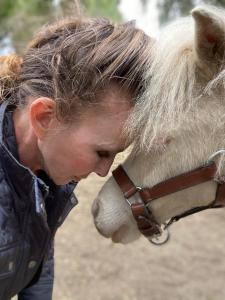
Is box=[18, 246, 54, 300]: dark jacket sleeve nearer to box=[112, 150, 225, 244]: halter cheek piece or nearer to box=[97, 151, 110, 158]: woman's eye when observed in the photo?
box=[112, 150, 225, 244]: halter cheek piece

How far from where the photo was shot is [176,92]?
1.34 meters

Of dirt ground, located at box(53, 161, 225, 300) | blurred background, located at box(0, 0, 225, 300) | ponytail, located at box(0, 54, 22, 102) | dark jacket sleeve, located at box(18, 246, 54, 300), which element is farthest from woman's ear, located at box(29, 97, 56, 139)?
dirt ground, located at box(53, 161, 225, 300)

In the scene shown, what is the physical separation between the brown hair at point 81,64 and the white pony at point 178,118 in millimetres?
50

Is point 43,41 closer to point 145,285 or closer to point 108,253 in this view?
point 145,285

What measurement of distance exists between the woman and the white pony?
0.05 meters

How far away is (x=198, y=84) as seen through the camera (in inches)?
53.8

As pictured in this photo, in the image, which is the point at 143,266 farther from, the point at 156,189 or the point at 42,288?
the point at 156,189

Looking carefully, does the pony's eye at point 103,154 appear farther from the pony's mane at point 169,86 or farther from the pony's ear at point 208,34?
the pony's ear at point 208,34

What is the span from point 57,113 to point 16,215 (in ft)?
0.88

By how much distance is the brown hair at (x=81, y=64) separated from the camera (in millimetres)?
1274

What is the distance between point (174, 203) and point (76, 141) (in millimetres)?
385

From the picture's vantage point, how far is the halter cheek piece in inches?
57.5

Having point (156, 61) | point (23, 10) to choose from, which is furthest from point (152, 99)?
point (23, 10)

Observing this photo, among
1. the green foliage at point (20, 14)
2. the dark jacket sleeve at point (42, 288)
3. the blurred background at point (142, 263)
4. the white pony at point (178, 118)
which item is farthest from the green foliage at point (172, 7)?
the white pony at point (178, 118)
